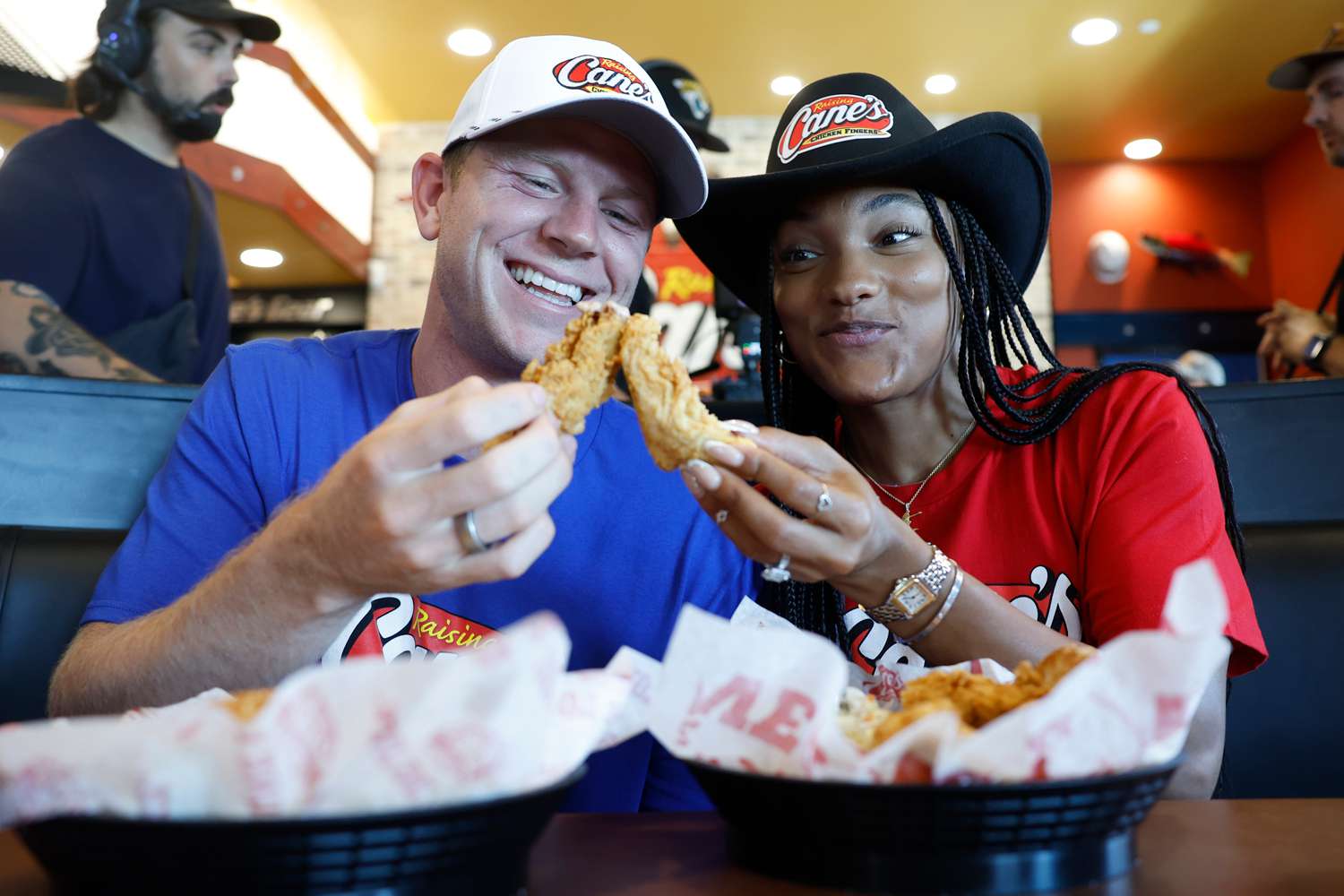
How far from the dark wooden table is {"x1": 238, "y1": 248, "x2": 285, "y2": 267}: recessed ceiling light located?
7144mm

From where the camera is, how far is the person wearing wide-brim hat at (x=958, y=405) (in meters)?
1.40

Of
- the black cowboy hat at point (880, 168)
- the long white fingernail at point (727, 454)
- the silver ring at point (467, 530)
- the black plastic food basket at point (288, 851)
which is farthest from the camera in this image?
the black cowboy hat at point (880, 168)

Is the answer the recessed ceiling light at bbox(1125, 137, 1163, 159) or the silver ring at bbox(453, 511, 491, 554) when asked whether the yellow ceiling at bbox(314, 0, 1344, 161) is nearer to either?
the recessed ceiling light at bbox(1125, 137, 1163, 159)

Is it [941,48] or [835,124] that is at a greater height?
[941,48]

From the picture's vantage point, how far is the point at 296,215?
21.5ft

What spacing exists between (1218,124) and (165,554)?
28.0 feet

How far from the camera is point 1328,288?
4.38 meters

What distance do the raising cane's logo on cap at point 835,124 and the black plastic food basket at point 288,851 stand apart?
4.75 feet

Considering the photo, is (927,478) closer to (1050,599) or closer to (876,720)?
(1050,599)

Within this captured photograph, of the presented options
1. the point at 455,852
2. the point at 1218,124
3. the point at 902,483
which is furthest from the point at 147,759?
the point at 1218,124

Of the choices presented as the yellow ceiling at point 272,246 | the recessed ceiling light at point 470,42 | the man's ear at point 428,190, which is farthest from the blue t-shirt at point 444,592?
the recessed ceiling light at point 470,42

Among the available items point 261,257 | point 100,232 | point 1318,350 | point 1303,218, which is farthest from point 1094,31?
point 261,257

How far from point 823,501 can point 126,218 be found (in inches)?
122

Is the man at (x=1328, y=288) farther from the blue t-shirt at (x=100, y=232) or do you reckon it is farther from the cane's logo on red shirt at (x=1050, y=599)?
the blue t-shirt at (x=100, y=232)
